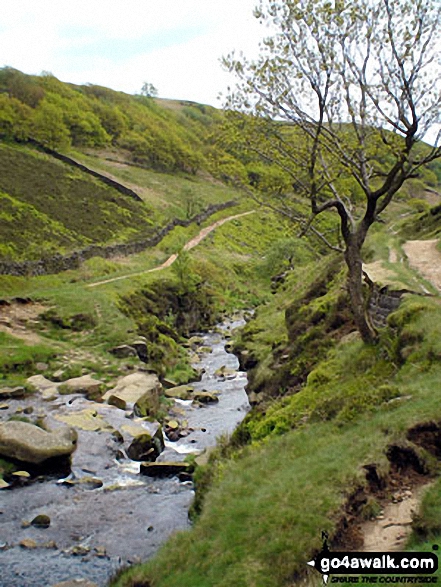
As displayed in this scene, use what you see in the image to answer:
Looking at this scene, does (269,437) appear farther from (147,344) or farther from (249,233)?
(249,233)

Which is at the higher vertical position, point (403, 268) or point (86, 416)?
point (403, 268)

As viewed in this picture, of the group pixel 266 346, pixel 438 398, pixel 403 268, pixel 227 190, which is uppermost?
Answer: pixel 227 190

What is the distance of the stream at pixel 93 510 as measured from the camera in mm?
13133

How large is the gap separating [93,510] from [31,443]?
3.50m

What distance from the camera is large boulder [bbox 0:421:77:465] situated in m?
17.5

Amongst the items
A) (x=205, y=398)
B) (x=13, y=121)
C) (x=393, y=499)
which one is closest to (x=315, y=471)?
(x=393, y=499)

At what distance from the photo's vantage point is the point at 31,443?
1769 centimetres

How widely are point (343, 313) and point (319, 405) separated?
7.90 metres

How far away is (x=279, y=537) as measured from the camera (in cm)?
895

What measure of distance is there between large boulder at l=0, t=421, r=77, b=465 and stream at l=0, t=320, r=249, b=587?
73 centimetres

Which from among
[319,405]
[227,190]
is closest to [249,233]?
[227,190]

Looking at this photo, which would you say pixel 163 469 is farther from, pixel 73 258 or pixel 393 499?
pixel 73 258

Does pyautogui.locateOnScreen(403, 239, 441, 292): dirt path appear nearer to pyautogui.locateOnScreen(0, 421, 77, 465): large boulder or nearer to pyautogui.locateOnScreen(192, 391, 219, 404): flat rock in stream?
pyautogui.locateOnScreen(192, 391, 219, 404): flat rock in stream

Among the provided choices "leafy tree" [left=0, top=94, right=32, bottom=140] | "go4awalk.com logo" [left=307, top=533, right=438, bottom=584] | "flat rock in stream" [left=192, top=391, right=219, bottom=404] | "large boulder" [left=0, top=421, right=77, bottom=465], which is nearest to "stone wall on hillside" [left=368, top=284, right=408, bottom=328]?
"flat rock in stream" [left=192, top=391, right=219, bottom=404]
